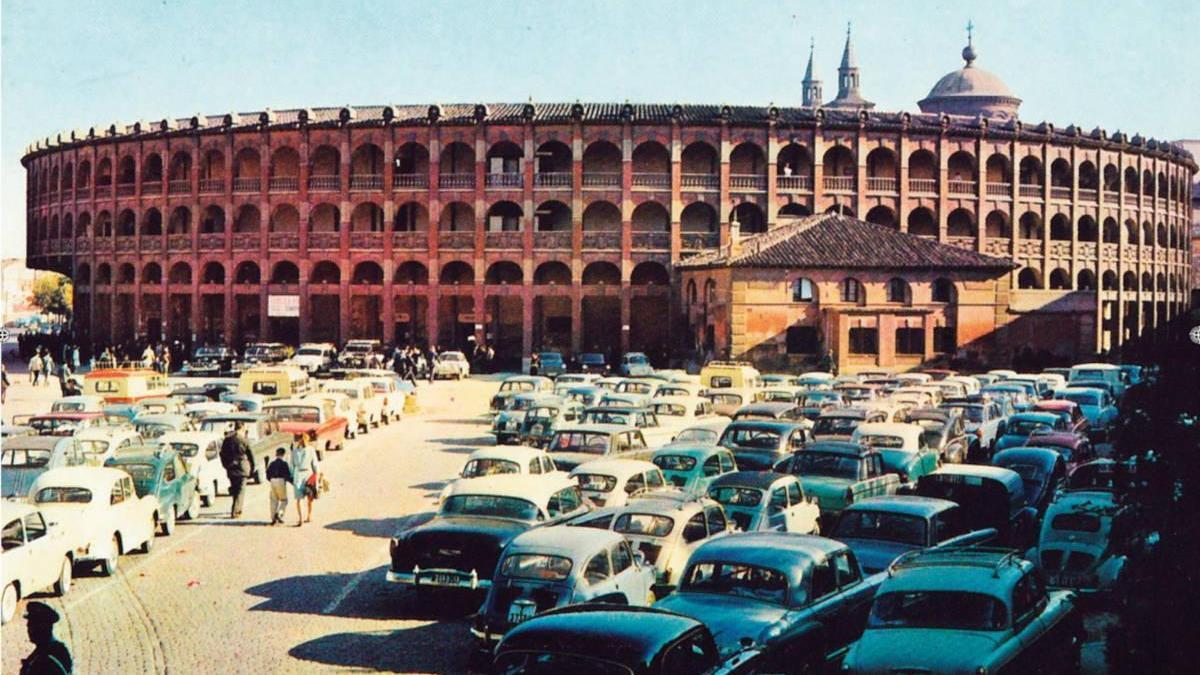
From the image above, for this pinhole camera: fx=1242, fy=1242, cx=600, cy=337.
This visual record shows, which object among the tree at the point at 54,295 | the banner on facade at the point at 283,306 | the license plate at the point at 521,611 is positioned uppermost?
the tree at the point at 54,295

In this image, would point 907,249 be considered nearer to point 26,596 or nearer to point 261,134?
point 261,134

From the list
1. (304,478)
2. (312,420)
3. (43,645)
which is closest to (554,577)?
(43,645)

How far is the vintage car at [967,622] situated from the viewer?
36.3 feet

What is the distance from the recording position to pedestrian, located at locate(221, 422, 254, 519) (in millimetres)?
22062

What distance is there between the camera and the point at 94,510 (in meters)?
17.3

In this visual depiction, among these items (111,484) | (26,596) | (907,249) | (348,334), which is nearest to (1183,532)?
(26,596)

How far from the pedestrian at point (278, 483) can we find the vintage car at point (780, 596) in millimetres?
9826

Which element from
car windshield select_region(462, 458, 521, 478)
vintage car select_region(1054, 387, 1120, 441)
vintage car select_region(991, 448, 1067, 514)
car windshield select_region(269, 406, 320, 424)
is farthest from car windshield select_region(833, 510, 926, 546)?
vintage car select_region(1054, 387, 1120, 441)

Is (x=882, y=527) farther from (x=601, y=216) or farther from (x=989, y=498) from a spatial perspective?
(x=601, y=216)

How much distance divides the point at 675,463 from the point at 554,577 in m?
8.75

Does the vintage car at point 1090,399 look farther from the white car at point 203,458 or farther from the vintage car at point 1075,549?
the white car at point 203,458

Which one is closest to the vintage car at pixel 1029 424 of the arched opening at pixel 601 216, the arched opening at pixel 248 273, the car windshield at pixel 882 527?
the car windshield at pixel 882 527

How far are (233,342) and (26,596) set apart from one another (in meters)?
54.5

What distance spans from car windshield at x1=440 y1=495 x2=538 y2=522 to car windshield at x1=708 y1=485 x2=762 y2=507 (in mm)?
3246
